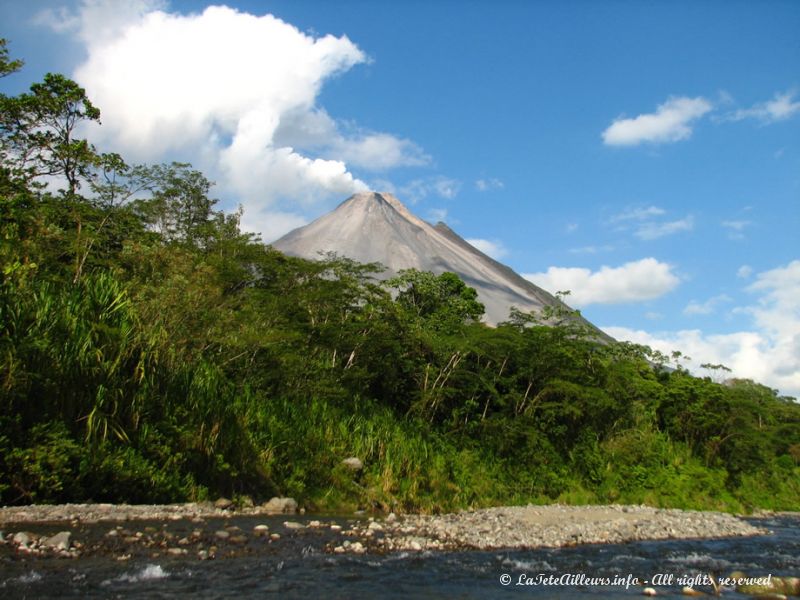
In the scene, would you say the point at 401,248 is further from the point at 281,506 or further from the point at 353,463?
the point at 281,506

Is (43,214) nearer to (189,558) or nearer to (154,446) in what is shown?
(154,446)

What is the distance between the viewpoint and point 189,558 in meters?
7.78

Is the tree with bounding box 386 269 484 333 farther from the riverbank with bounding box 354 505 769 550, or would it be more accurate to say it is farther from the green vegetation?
the riverbank with bounding box 354 505 769 550

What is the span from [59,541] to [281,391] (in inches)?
427

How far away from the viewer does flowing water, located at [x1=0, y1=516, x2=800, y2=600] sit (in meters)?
6.48

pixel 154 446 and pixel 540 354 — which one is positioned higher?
pixel 540 354

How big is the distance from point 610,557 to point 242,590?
687cm

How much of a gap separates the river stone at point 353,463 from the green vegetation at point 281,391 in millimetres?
168

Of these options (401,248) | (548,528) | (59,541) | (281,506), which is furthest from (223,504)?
(401,248)

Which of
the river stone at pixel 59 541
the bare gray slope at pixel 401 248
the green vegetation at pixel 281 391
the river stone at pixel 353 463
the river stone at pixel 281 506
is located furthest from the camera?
the bare gray slope at pixel 401 248

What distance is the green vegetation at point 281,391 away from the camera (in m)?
10.8

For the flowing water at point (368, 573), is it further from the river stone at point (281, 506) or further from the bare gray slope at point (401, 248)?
the bare gray slope at point (401, 248)

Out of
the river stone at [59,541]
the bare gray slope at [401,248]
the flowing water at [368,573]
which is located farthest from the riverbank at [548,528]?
the bare gray slope at [401,248]

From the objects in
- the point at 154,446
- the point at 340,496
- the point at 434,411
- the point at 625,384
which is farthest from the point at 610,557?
the point at 625,384
